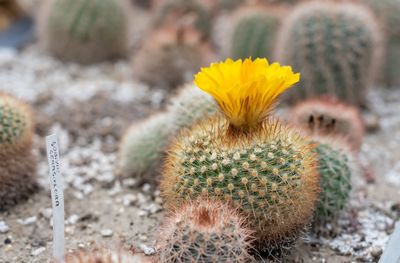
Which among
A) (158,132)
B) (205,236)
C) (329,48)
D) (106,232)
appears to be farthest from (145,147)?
(329,48)

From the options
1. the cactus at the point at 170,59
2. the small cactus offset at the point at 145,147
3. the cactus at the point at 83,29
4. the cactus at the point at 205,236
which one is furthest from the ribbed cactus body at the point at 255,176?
the cactus at the point at 83,29

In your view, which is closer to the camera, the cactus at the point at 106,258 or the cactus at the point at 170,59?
the cactus at the point at 106,258

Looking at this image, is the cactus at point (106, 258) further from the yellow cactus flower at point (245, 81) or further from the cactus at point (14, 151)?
the cactus at point (14, 151)

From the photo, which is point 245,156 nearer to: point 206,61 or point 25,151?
point 25,151

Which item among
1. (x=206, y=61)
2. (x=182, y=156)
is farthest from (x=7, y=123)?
(x=206, y=61)

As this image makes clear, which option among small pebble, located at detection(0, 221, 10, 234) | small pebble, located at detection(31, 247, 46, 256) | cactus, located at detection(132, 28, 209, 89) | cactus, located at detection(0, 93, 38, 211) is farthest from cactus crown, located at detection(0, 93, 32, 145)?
cactus, located at detection(132, 28, 209, 89)

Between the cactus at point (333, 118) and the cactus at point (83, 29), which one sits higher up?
the cactus at point (83, 29)

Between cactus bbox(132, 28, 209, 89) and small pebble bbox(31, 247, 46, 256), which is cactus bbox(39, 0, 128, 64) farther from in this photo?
small pebble bbox(31, 247, 46, 256)
